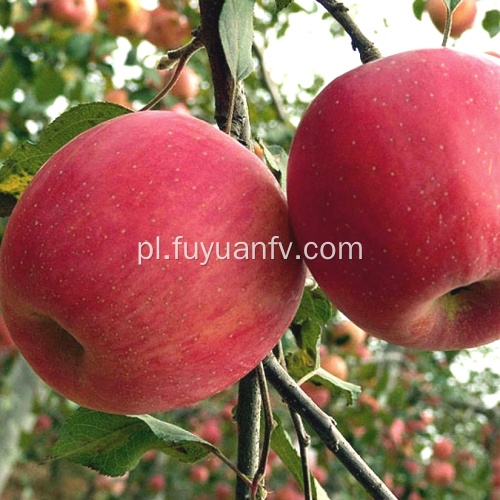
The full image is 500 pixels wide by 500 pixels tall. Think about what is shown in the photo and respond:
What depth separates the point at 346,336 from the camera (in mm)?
2373

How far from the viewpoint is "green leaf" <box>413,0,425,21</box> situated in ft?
4.62

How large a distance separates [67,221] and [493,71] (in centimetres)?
38

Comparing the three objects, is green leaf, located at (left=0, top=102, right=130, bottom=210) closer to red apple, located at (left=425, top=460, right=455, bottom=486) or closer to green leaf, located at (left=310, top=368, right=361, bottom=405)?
green leaf, located at (left=310, top=368, right=361, bottom=405)

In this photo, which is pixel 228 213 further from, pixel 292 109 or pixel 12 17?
pixel 292 109

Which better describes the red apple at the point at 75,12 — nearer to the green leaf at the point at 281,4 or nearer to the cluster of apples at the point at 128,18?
the cluster of apples at the point at 128,18

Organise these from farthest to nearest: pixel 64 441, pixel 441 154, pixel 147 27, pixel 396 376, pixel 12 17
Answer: pixel 396 376 < pixel 147 27 < pixel 12 17 < pixel 64 441 < pixel 441 154

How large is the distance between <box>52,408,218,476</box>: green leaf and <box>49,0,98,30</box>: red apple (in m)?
1.92

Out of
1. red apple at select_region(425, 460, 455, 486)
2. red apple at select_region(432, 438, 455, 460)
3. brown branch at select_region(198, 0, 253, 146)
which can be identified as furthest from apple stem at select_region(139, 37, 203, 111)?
red apple at select_region(432, 438, 455, 460)

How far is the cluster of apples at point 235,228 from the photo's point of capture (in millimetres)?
510

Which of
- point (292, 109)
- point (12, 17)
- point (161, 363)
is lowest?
point (292, 109)

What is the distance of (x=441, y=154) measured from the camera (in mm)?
510

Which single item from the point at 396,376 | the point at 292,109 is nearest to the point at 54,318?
the point at 396,376

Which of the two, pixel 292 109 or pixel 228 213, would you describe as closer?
pixel 228 213

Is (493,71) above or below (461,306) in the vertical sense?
above
